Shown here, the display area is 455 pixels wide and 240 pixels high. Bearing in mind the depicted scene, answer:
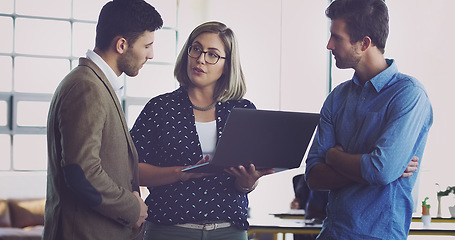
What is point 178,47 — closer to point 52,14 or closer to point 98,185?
point 52,14

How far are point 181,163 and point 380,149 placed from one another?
740 millimetres

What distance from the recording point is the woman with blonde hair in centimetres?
218

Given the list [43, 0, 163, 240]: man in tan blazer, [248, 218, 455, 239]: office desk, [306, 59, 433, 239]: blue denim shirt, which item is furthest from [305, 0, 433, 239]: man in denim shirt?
[248, 218, 455, 239]: office desk

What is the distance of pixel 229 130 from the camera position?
1958 mm

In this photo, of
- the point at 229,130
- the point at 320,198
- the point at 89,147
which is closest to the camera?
the point at 89,147

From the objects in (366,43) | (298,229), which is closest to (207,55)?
(366,43)

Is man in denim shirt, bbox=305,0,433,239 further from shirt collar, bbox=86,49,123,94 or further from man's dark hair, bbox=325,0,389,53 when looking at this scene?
shirt collar, bbox=86,49,123,94

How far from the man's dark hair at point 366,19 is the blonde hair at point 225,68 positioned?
0.50 m

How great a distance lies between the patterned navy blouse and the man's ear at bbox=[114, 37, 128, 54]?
0.37 m

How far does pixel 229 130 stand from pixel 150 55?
0.41 meters

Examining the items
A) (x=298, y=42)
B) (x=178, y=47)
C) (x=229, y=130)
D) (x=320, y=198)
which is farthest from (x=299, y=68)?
(x=229, y=130)

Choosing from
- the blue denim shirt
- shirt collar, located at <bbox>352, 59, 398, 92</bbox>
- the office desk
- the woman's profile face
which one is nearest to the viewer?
the blue denim shirt

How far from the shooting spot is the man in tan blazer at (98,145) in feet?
A: 5.79

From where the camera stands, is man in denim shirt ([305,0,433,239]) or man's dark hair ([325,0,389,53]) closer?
man in denim shirt ([305,0,433,239])
